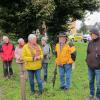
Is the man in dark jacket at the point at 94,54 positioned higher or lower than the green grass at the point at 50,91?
higher

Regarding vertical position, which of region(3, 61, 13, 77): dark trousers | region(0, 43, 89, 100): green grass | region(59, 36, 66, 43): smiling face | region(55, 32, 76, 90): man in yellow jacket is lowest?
region(0, 43, 89, 100): green grass

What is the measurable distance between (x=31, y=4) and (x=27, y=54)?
12245mm

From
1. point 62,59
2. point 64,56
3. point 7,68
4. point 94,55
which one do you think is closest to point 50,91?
point 62,59

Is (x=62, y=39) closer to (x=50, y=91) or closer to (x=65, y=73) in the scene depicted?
(x=65, y=73)

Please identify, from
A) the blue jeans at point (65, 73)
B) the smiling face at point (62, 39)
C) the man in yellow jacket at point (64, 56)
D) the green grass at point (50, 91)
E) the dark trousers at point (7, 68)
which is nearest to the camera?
the green grass at point (50, 91)

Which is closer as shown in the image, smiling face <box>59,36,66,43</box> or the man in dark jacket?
the man in dark jacket

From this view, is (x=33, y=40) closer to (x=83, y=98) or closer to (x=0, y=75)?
(x=83, y=98)

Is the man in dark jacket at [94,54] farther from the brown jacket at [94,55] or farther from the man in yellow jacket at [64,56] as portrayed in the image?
the man in yellow jacket at [64,56]

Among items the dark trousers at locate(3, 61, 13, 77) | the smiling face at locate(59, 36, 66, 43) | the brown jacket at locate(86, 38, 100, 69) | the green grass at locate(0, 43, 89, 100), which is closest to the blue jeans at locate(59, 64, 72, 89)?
the green grass at locate(0, 43, 89, 100)

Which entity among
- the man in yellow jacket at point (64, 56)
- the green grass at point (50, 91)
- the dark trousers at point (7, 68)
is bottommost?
the green grass at point (50, 91)

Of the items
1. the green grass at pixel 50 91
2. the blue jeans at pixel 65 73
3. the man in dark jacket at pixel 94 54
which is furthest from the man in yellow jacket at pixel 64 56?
the man in dark jacket at pixel 94 54

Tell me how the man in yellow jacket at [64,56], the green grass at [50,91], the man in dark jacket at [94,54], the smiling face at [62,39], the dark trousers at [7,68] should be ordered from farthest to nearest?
1. the dark trousers at [7,68]
2. the man in yellow jacket at [64,56]
3. the smiling face at [62,39]
4. the green grass at [50,91]
5. the man in dark jacket at [94,54]

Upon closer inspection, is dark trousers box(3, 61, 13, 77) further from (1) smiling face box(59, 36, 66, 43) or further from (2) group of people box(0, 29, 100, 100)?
(1) smiling face box(59, 36, 66, 43)

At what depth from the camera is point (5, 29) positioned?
944 inches
